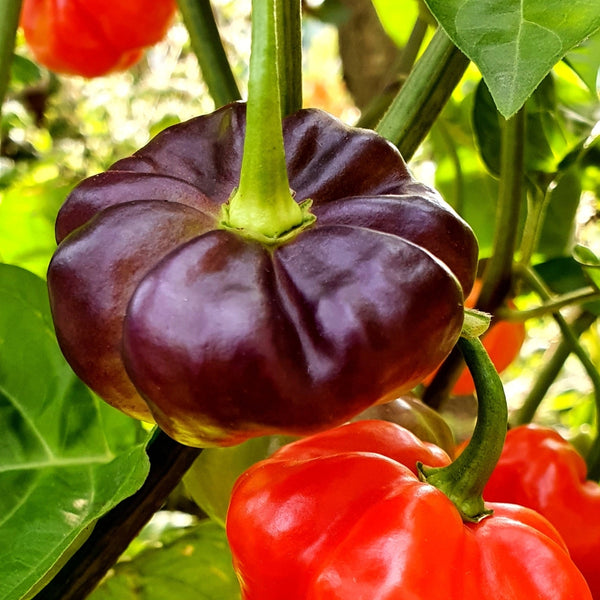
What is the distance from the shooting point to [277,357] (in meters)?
0.39

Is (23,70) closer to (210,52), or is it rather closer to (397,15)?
(397,15)

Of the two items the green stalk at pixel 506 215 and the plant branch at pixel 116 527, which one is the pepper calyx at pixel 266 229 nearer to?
the plant branch at pixel 116 527

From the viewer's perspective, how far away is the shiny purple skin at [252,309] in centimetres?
38

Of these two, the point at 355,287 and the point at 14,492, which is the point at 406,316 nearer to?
the point at 355,287

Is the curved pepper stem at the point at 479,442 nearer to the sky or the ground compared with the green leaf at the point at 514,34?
nearer to the ground

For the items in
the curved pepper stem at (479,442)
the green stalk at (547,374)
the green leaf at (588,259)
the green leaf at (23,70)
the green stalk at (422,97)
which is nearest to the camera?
the curved pepper stem at (479,442)

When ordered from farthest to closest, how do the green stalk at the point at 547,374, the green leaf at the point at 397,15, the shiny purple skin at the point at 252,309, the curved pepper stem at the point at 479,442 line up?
the green leaf at the point at 397,15
the green stalk at the point at 547,374
the curved pepper stem at the point at 479,442
the shiny purple skin at the point at 252,309

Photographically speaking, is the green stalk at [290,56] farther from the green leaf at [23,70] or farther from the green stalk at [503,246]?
the green leaf at [23,70]

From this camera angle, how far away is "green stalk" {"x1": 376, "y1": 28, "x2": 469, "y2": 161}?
63 centimetres

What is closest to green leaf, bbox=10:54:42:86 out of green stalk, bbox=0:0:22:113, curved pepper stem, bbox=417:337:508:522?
green stalk, bbox=0:0:22:113

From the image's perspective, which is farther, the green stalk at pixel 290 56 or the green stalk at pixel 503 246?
the green stalk at pixel 503 246

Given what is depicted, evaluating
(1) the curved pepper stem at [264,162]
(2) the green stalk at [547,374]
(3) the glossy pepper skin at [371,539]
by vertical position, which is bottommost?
(2) the green stalk at [547,374]

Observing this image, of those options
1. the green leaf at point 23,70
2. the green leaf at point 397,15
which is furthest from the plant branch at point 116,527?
the green leaf at point 23,70

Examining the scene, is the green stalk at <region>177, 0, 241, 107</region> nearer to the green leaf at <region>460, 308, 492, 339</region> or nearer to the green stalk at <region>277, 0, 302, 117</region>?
the green stalk at <region>277, 0, 302, 117</region>
